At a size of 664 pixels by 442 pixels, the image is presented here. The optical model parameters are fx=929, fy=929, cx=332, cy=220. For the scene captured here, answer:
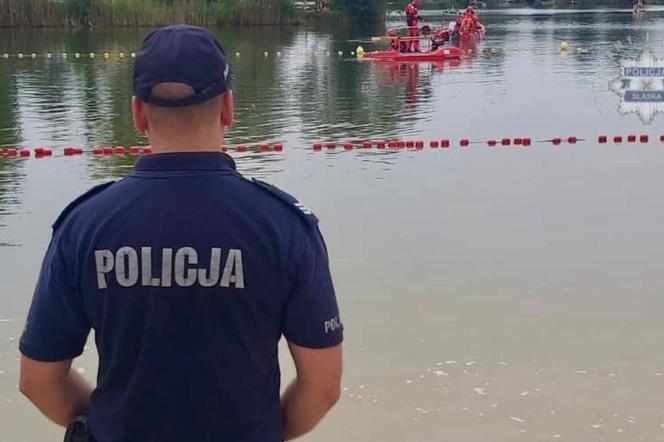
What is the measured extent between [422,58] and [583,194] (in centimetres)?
1745

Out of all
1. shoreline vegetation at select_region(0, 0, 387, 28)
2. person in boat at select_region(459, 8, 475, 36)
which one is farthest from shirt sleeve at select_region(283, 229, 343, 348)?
shoreline vegetation at select_region(0, 0, 387, 28)

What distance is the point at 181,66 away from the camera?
82.5 inches

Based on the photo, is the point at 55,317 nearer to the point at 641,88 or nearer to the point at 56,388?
the point at 56,388

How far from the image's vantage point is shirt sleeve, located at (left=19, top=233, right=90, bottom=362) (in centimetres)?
217

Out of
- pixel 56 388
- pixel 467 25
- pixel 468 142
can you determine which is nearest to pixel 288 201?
pixel 56 388

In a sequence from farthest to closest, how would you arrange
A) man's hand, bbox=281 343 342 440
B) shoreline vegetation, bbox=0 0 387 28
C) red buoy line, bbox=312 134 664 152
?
shoreline vegetation, bbox=0 0 387 28
red buoy line, bbox=312 134 664 152
man's hand, bbox=281 343 342 440

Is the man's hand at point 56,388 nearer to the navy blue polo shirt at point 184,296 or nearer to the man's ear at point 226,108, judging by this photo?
the navy blue polo shirt at point 184,296

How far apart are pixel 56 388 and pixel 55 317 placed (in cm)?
23

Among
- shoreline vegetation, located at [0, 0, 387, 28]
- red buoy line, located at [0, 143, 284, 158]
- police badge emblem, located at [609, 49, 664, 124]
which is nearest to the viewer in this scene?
red buoy line, located at [0, 143, 284, 158]

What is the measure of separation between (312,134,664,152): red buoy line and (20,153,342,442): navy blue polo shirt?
10821mm

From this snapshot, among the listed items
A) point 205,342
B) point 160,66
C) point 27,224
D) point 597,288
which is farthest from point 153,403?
point 27,224

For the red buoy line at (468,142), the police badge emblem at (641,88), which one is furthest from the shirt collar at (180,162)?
the police badge emblem at (641,88)

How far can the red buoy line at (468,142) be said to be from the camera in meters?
13.2

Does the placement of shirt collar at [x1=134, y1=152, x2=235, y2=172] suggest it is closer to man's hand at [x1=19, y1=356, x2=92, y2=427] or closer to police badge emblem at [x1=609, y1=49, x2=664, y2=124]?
man's hand at [x1=19, y1=356, x2=92, y2=427]
